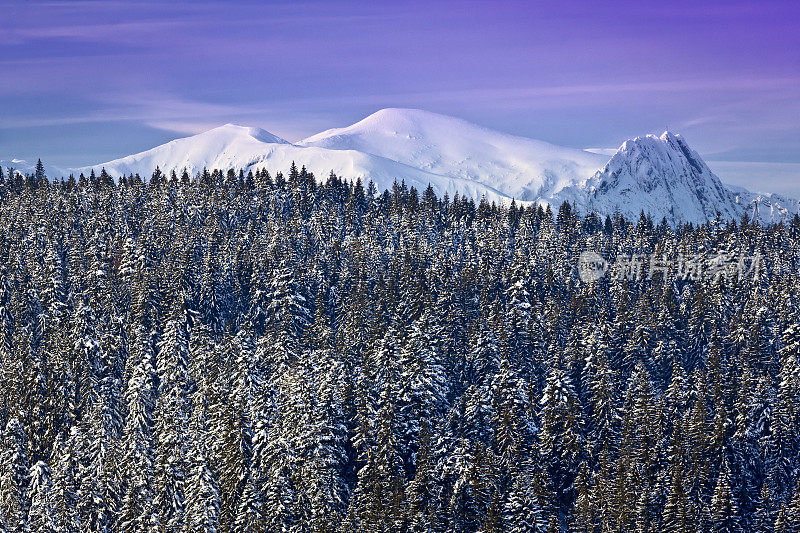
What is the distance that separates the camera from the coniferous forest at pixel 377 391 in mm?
65000

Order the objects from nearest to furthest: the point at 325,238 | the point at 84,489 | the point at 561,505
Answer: the point at 84,489 → the point at 561,505 → the point at 325,238

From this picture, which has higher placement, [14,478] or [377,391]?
[377,391]

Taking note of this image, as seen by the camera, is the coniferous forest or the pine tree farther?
the pine tree

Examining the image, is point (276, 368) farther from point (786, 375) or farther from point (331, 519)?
point (786, 375)

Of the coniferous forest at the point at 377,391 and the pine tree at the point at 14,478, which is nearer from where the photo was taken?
the coniferous forest at the point at 377,391

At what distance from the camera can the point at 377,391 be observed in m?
74.6

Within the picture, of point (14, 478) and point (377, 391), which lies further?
point (377, 391)

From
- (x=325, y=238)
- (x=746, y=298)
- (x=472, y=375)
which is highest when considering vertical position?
(x=325, y=238)

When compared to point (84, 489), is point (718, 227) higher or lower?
higher

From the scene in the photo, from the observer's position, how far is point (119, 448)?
6831 centimetres

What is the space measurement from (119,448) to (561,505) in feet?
126

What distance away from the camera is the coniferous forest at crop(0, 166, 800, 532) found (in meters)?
65.0

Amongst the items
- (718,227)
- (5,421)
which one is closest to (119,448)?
(5,421)

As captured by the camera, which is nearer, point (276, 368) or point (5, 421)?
point (5, 421)
